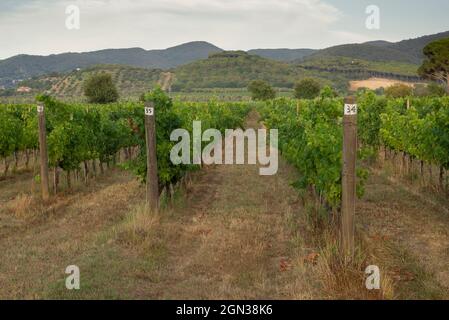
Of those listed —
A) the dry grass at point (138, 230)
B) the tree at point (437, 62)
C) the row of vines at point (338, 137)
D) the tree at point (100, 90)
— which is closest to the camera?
the dry grass at point (138, 230)

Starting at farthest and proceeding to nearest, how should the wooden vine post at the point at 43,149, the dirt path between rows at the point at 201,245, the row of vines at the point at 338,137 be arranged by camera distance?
the wooden vine post at the point at 43,149
the row of vines at the point at 338,137
the dirt path between rows at the point at 201,245

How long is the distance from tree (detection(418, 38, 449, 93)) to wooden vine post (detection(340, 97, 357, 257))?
5399 centimetres

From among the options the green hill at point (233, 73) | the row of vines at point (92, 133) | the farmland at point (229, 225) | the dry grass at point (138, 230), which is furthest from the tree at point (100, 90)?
the dry grass at point (138, 230)

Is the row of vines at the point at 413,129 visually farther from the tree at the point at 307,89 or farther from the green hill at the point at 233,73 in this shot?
the green hill at the point at 233,73

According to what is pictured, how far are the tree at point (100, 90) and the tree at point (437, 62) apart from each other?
41.4 meters

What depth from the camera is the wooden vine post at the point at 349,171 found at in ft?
22.6

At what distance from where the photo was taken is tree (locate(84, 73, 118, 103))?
7250 cm

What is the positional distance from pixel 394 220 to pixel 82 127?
32.0 ft

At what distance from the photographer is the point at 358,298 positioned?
595 cm

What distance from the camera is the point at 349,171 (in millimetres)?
6988

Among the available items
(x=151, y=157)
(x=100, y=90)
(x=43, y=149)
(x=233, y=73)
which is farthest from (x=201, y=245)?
(x=233, y=73)

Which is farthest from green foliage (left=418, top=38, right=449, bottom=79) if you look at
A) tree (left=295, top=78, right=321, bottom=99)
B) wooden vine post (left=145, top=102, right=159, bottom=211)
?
wooden vine post (left=145, top=102, right=159, bottom=211)
